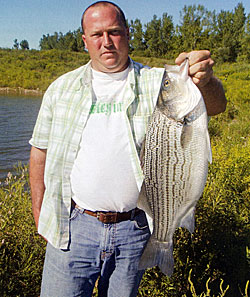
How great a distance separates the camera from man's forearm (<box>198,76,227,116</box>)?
6.84 feet

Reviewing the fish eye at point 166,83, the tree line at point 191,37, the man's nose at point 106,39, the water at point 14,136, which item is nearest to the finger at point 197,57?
the fish eye at point 166,83

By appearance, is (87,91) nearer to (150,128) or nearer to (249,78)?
(150,128)

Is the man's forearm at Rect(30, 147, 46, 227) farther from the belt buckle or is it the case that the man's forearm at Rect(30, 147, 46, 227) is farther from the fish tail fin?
the fish tail fin

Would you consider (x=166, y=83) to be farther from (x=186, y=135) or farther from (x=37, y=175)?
(x=37, y=175)

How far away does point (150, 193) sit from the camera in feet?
6.25

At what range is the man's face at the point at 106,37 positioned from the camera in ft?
7.01

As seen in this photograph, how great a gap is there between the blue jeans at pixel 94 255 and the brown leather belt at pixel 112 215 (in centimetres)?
3

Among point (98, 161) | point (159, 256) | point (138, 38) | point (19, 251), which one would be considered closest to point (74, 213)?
point (98, 161)

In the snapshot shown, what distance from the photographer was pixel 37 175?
7.75 feet

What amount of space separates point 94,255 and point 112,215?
0.33 metres

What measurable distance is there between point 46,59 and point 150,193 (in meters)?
65.5

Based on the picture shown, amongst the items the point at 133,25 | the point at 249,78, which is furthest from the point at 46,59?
the point at 249,78

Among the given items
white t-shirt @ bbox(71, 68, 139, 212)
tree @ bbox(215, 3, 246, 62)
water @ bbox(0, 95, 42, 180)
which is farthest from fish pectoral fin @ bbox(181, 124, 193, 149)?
tree @ bbox(215, 3, 246, 62)

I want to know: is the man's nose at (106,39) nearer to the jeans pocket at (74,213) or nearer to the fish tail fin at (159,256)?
the jeans pocket at (74,213)
